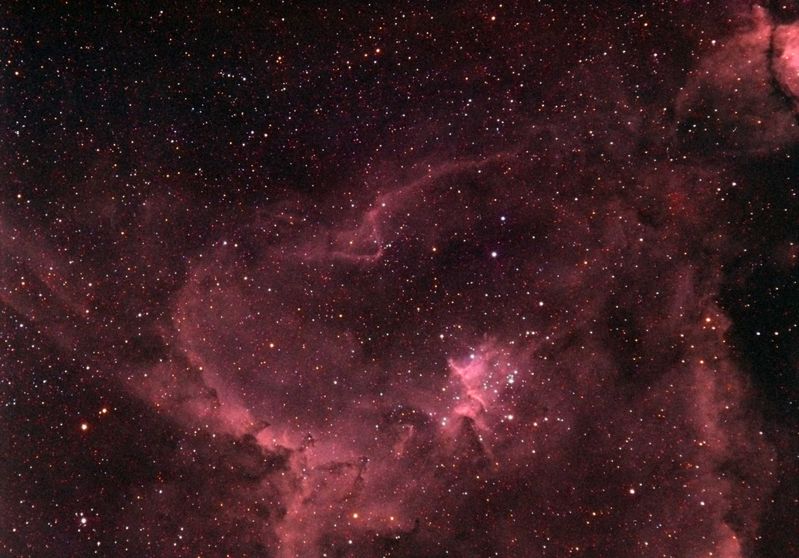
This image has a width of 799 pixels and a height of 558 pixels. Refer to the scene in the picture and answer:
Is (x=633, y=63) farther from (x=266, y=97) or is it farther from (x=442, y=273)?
(x=266, y=97)

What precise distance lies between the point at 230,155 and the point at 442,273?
7.24 ft

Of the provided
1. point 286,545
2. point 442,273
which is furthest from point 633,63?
point 286,545

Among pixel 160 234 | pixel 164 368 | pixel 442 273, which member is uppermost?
pixel 160 234

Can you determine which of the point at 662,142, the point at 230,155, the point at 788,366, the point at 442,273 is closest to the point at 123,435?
the point at 230,155

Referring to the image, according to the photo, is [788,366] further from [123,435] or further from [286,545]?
[123,435]

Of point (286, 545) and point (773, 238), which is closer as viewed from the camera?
point (773, 238)

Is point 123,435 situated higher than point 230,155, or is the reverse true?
point 230,155

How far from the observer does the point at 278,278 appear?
14.4 feet

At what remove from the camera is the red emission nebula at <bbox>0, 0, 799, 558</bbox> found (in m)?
4.11

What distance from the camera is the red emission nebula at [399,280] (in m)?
4.11

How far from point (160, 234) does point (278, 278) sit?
3.72 feet

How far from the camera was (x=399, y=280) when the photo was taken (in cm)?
443

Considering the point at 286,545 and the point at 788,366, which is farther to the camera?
the point at 286,545

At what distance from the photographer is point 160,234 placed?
432 centimetres
